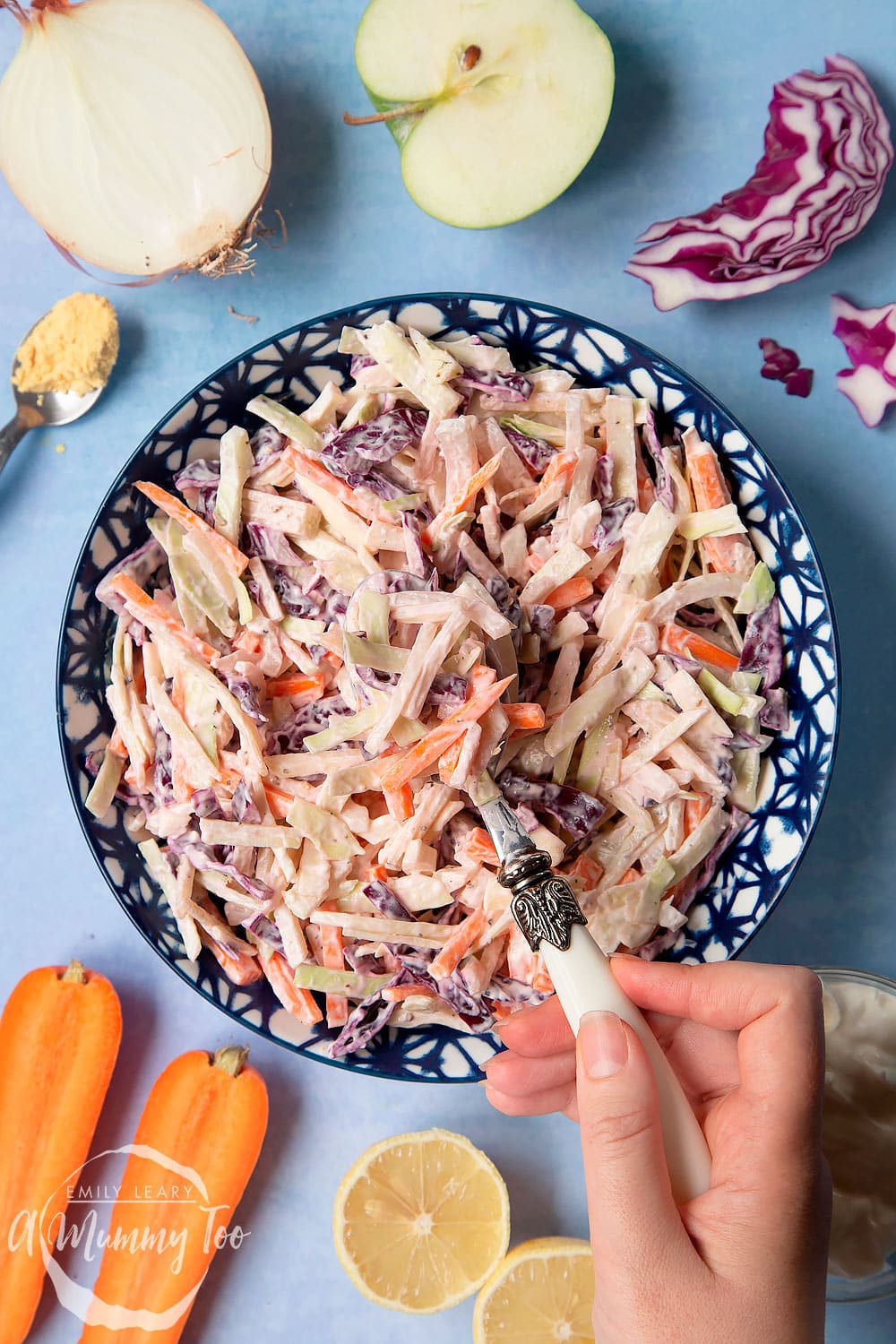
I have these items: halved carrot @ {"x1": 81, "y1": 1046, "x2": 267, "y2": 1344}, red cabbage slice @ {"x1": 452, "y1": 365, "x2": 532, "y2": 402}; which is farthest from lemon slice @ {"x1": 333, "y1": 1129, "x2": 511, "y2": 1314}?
red cabbage slice @ {"x1": 452, "y1": 365, "x2": 532, "y2": 402}

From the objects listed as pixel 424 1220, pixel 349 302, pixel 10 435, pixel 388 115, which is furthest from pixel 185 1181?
pixel 388 115

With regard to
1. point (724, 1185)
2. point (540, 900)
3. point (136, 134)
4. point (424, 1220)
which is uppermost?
point (136, 134)

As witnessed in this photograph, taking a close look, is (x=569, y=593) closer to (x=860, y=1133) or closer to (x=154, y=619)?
(x=154, y=619)

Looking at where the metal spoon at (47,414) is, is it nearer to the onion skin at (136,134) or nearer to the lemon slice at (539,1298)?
the onion skin at (136,134)

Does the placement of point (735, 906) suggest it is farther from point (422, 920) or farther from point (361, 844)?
point (361, 844)

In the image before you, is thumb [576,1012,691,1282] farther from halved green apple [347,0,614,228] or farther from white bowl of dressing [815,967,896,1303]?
halved green apple [347,0,614,228]

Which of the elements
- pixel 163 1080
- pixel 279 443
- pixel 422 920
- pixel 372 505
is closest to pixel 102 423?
pixel 279 443
